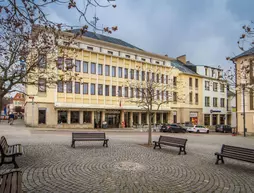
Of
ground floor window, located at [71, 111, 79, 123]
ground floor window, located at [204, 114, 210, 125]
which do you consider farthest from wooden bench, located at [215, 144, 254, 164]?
ground floor window, located at [204, 114, 210, 125]

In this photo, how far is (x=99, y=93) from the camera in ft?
124

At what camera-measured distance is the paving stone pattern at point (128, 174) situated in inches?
245

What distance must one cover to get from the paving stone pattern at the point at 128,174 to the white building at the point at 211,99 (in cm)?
4511

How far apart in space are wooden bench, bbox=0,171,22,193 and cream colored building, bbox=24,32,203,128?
25.3 meters

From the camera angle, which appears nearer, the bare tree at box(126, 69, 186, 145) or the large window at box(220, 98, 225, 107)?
the bare tree at box(126, 69, 186, 145)

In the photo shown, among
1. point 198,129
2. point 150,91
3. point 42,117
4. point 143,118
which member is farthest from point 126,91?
point 150,91

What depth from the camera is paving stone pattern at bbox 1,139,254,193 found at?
6230 millimetres

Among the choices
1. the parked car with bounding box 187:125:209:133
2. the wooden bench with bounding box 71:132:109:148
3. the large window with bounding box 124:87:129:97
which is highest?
the large window with bounding box 124:87:129:97

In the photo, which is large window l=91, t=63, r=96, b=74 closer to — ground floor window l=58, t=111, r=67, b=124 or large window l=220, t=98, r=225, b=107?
ground floor window l=58, t=111, r=67, b=124

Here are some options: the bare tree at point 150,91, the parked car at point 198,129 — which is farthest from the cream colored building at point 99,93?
the parked car at point 198,129

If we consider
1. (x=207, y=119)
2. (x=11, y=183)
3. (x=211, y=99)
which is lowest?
(x=207, y=119)

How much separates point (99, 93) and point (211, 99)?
2940cm

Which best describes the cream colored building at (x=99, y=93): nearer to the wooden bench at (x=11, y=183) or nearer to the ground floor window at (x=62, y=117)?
the ground floor window at (x=62, y=117)

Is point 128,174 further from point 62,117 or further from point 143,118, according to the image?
point 143,118
